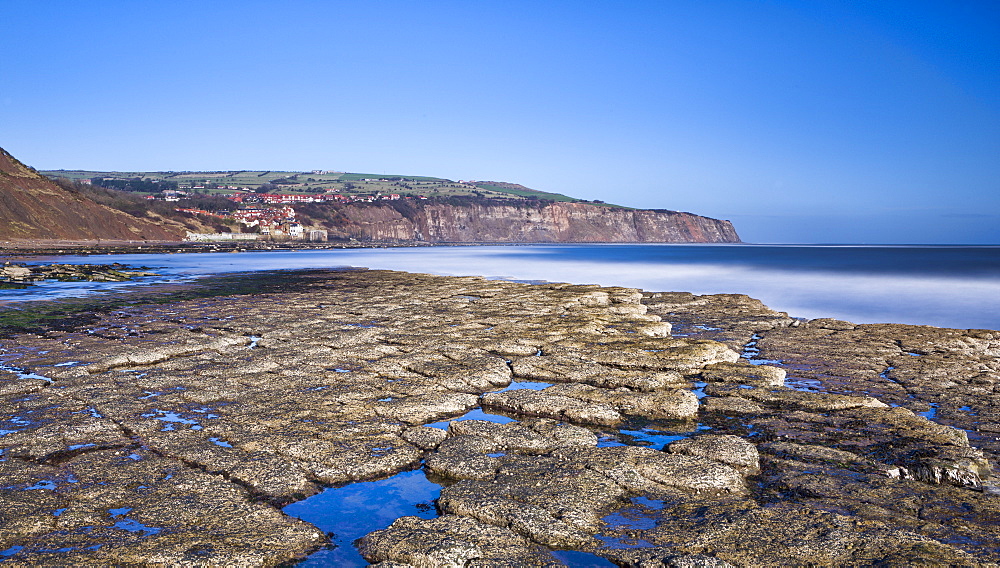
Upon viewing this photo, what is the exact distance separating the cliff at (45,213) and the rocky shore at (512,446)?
88.5 m

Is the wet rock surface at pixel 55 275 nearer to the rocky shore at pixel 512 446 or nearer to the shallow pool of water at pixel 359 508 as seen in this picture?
the rocky shore at pixel 512 446

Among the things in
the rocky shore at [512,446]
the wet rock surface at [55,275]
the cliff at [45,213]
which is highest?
the cliff at [45,213]

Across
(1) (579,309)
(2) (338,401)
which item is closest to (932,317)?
(1) (579,309)

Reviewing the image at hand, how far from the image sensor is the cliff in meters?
86.9

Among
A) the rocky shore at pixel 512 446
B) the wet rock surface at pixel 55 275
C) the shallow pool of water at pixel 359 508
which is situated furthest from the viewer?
the wet rock surface at pixel 55 275

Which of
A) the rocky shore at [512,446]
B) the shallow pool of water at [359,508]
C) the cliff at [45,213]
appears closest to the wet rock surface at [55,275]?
the rocky shore at [512,446]

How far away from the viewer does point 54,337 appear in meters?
16.6

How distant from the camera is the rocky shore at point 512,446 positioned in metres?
5.62

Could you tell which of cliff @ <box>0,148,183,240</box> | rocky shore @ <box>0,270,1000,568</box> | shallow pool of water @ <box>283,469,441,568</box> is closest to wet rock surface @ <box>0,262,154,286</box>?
rocky shore @ <box>0,270,1000,568</box>

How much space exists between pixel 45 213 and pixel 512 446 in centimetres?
10870

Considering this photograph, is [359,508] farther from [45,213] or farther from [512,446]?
[45,213]

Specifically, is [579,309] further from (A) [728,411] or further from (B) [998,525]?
(B) [998,525]

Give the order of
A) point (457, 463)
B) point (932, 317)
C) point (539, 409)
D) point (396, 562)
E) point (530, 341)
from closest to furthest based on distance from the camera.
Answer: point (396, 562) → point (457, 463) → point (539, 409) → point (530, 341) → point (932, 317)

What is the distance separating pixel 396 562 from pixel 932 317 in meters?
31.0
